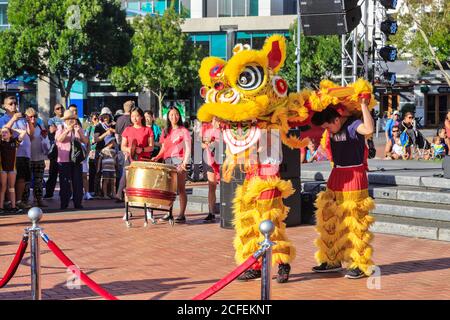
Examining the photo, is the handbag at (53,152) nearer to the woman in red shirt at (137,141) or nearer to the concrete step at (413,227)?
Answer: the woman in red shirt at (137,141)

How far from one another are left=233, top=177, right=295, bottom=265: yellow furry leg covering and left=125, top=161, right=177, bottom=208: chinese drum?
335cm

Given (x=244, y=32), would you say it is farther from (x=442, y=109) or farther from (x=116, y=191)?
(x=116, y=191)

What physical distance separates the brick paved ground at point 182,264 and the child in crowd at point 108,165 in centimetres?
319

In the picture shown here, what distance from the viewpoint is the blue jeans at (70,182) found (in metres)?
14.3

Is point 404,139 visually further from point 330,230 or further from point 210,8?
point 210,8

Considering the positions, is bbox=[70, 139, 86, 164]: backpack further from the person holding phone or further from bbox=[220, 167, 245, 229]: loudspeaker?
bbox=[220, 167, 245, 229]: loudspeaker

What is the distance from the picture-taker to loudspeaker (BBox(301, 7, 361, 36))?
1187 centimetres

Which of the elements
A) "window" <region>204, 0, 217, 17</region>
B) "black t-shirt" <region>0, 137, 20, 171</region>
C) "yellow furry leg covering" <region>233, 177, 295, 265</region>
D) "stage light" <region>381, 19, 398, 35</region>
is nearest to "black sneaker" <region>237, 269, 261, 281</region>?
"yellow furry leg covering" <region>233, 177, 295, 265</region>

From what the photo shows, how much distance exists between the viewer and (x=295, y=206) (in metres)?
12.1

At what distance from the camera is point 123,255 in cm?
990

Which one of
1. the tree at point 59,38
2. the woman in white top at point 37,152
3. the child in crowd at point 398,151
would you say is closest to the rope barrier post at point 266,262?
the woman in white top at point 37,152

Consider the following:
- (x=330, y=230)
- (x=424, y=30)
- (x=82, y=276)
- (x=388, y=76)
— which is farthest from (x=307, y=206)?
(x=424, y=30)

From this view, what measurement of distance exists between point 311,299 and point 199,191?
24.1 feet

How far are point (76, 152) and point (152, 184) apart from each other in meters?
3.30
